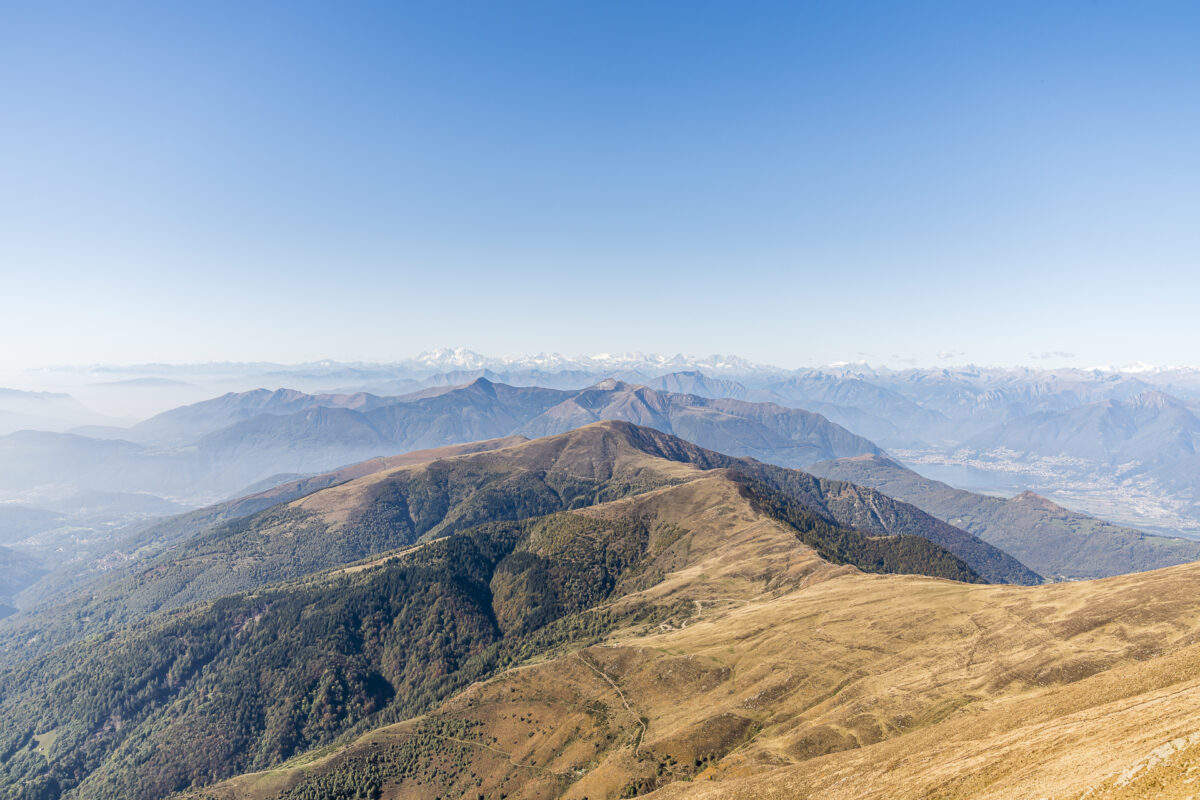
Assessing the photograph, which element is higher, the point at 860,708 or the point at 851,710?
the point at 860,708

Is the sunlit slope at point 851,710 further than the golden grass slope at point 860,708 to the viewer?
Yes

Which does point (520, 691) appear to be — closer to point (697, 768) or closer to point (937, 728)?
point (697, 768)

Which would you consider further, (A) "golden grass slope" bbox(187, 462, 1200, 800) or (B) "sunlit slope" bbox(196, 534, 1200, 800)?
(B) "sunlit slope" bbox(196, 534, 1200, 800)
